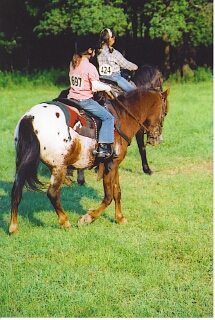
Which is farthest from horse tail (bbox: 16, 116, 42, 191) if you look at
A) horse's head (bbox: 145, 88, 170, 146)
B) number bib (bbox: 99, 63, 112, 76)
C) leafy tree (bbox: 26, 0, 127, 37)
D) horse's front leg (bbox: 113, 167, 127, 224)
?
leafy tree (bbox: 26, 0, 127, 37)

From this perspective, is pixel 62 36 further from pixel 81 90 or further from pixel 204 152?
pixel 81 90

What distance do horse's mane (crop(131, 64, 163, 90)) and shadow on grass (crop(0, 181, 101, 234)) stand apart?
235 centimetres

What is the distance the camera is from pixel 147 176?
32.5ft

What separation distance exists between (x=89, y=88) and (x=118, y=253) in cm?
206

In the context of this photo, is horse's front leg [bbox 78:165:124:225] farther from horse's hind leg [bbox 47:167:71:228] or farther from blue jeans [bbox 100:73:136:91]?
blue jeans [bbox 100:73:136:91]

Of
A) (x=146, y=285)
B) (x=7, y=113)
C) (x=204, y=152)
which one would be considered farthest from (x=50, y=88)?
(x=146, y=285)

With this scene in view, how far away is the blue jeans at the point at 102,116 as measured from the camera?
21.6ft

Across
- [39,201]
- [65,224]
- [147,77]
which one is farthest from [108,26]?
[65,224]

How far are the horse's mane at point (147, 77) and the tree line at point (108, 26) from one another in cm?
1384

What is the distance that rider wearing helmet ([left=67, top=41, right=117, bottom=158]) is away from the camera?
253 inches

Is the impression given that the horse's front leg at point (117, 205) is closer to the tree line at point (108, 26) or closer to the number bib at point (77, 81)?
the number bib at point (77, 81)

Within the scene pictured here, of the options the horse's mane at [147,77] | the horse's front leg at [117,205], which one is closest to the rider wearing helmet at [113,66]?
the horse's mane at [147,77]

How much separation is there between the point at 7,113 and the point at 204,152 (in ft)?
25.0

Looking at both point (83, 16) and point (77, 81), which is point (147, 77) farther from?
point (83, 16)
